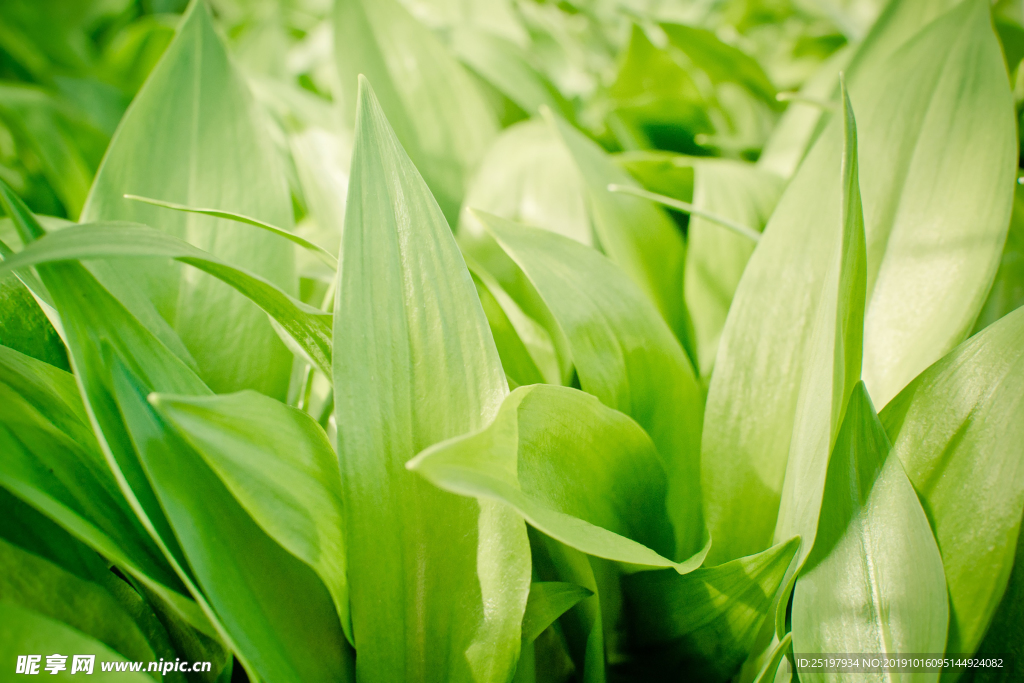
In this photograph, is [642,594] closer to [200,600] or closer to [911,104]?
[200,600]

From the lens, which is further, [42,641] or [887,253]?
[887,253]

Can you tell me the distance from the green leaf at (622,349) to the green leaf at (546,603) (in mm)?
82

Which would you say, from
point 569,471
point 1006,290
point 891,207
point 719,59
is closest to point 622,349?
point 569,471

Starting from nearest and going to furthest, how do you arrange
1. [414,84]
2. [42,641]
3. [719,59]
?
[42,641] < [414,84] < [719,59]

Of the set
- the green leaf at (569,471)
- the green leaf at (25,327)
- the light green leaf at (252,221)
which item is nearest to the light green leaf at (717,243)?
the green leaf at (569,471)

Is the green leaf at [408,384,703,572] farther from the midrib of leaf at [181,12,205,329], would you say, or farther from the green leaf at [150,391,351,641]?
the midrib of leaf at [181,12,205,329]

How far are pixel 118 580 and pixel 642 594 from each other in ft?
0.80

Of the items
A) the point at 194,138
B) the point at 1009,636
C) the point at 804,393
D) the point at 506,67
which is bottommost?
the point at 1009,636

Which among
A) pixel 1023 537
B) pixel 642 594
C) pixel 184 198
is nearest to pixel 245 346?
pixel 184 198

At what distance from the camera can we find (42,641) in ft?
0.60

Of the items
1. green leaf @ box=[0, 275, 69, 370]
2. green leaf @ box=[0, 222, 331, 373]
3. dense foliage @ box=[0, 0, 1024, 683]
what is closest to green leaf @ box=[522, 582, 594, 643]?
dense foliage @ box=[0, 0, 1024, 683]

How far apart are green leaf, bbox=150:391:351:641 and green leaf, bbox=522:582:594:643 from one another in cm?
8

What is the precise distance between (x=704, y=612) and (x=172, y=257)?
27 cm

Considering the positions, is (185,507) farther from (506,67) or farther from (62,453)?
(506,67)
